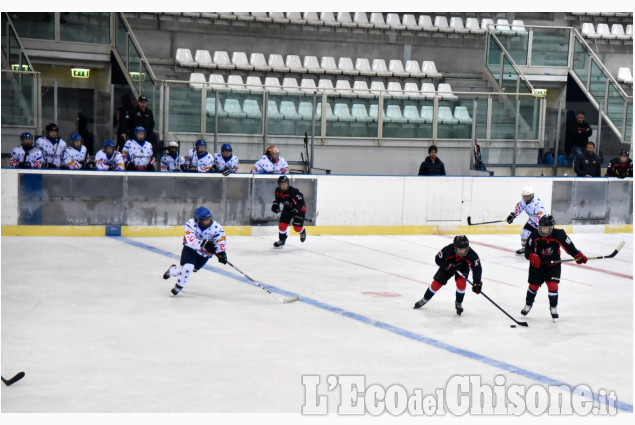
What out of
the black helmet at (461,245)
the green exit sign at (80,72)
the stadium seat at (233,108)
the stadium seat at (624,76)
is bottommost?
the black helmet at (461,245)

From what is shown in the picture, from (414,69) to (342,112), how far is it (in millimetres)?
4487

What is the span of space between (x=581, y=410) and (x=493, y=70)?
14679 mm

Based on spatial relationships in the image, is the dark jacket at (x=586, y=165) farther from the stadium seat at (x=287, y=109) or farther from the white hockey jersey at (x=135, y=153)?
the white hockey jersey at (x=135, y=153)

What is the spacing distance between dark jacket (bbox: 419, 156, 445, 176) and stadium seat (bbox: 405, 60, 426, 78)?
497 cm

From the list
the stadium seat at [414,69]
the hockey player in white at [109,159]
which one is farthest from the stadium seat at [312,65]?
the hockey player in white at [109,159]

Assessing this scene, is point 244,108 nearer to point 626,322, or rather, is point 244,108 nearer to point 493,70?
point 493,70

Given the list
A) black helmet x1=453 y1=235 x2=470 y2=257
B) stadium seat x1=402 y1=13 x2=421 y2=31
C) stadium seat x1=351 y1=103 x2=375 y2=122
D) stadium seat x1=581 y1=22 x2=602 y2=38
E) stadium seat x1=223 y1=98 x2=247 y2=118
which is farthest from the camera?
stadium seat x1=581 y1=22 x2=602 y2=38

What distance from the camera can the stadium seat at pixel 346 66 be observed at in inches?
812

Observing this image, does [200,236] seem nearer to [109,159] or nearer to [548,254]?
[548,254]

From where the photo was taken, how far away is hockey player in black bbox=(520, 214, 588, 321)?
31.6ft

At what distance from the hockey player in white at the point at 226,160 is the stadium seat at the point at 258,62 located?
4.72m

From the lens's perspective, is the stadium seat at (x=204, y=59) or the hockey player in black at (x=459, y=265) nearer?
the hockey player in black at (x=459, y=265)

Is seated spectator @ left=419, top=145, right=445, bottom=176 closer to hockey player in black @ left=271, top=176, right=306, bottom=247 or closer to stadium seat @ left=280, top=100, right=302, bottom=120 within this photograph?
stadium seat @ left=280, top=100, right=302, bottom=120

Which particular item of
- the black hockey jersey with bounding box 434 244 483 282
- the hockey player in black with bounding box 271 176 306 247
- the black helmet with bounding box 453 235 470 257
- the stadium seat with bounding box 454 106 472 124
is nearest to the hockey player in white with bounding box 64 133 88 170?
the hockey player in black with bounding box 271 176 306 247
